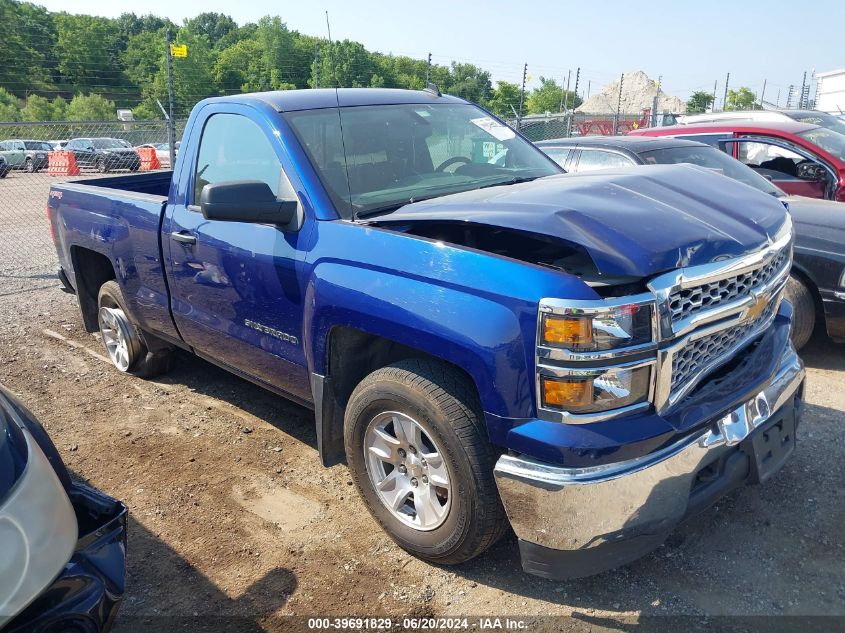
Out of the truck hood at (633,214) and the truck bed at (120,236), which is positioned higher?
the truck hood at (633,214)

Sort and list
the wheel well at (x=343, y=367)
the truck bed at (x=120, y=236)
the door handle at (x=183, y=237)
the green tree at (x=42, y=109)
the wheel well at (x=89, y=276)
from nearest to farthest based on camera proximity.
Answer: the wheel well at (x=343, y=367), the door handle at (x=183, y=237), the truck bed at (x=120, y=236), the wheel well at (x=89, y=276), the green tree at (x=42, y=109)

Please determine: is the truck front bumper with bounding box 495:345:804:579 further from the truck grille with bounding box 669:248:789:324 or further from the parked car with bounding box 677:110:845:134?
the parked car with bounding box 677:110:845:134

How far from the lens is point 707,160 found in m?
6.06

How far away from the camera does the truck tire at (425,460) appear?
8.44 feet

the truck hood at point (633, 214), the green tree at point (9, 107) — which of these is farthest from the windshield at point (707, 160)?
the green tree at point (9, 107)

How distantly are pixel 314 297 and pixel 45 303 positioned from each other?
19.0 feet

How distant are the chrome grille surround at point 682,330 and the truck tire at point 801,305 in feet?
7.40

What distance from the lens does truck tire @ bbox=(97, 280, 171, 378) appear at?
508 cm

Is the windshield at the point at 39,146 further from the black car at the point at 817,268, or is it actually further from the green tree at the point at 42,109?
the black car at the point at 817,268

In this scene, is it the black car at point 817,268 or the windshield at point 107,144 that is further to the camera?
the windshield at point 107,144

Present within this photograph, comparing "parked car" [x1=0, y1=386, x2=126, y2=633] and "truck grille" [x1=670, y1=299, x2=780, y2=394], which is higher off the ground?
"truck grille" [x1=670, y1=299, x2=780, y2=394]

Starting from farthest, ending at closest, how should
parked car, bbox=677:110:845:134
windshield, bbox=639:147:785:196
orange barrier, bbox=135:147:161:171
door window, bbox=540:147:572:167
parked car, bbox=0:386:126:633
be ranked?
orange barrier, bbox=135:147:161:171 → parked car, bbox=677:110:845:134 → door window, bbox=540:147:572:167 → windshield, bbox=639:147:785:196 → parked car, bbox=0:386:126:633

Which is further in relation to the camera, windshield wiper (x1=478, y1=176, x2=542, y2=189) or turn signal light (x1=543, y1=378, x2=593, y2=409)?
windshield wiper (x1=478, y1=176, x2=542, y2=189)

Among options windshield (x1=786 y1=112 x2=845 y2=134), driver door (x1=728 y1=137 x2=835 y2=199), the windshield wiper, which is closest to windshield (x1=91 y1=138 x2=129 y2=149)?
windshield (x1=786 y1=112 x2=845 y2=134)
